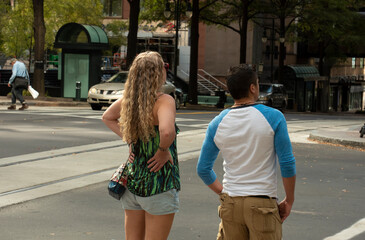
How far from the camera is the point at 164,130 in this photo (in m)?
4.58

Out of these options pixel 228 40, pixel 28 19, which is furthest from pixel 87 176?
pixel 228 40

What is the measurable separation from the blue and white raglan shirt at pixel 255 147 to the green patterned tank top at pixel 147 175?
57 centimetres

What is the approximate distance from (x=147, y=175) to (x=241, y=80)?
0.91 metres

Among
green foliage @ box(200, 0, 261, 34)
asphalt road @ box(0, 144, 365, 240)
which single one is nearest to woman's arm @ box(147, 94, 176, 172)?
asphalt road @ box(0, 144, 365, 240)

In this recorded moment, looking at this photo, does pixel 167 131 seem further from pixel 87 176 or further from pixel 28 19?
pixel 28 19

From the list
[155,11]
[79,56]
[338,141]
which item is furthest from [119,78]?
[155,11]

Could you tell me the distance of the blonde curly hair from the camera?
4.52 metres

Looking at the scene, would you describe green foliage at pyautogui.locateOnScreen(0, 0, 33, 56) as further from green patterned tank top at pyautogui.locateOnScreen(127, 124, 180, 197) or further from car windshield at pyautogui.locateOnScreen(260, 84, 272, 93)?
green patterned tank top at pyautogui.locateOnScreen(127, 124, 180, 197)

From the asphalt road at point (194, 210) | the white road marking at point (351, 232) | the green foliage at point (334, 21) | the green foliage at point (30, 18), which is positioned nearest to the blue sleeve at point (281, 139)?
the asphalt road at point (194, 210)

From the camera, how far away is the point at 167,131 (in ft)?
15.0

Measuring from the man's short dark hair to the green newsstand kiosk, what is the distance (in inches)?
1153

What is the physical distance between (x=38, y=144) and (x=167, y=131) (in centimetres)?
1021

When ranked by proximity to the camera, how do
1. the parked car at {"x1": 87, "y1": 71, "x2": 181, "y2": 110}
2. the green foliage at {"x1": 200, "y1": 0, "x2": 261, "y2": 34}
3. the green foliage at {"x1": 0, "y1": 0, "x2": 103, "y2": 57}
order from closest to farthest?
the parked car at {"x1": 87, "y1": 71, "x2": 181, "y2": 110}, the green foliage at {"x1": 200, "y1": 0, "x2": 261, "y2": 34}, the green foliage at {"x1": 0, "y1": 0, "x2": 103, "y2": 57}

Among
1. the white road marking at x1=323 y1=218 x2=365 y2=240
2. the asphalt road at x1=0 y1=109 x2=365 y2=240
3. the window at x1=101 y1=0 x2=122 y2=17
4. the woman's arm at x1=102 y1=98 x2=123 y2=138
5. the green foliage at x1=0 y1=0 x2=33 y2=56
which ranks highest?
the window at x1=101 y1=0 x2=122 y2=17
